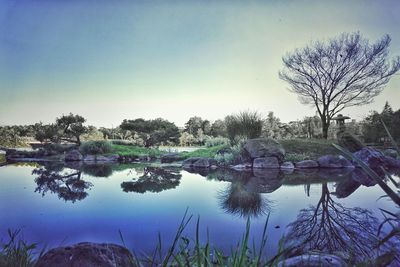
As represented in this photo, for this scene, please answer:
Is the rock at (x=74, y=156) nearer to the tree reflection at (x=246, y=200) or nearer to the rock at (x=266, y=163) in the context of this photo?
the rock at (x=266, y=163)

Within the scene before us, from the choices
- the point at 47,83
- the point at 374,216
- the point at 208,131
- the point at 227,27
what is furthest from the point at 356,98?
the point at 47,83

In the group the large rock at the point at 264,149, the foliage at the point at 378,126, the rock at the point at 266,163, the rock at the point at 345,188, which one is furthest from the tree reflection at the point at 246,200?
the foliage at the point at 378,126

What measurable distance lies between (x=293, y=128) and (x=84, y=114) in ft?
33.0

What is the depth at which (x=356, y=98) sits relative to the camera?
9.80 meters

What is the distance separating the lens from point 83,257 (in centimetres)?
90

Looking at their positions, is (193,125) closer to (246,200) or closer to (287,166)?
(287,166)

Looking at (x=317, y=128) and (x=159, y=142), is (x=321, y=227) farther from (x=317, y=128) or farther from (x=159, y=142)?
(x=317, y=128)

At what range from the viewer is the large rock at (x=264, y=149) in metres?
5.91

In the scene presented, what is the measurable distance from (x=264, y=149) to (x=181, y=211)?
412 centimetres

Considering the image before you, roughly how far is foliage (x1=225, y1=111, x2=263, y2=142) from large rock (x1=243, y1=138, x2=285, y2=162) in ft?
4.33

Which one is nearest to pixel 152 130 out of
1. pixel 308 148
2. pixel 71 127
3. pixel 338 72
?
pixel 71 127

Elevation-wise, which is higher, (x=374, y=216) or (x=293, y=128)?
(x=293, y=128)

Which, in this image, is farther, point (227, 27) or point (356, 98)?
point (356, 98)

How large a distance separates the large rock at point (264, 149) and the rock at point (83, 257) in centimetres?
520
